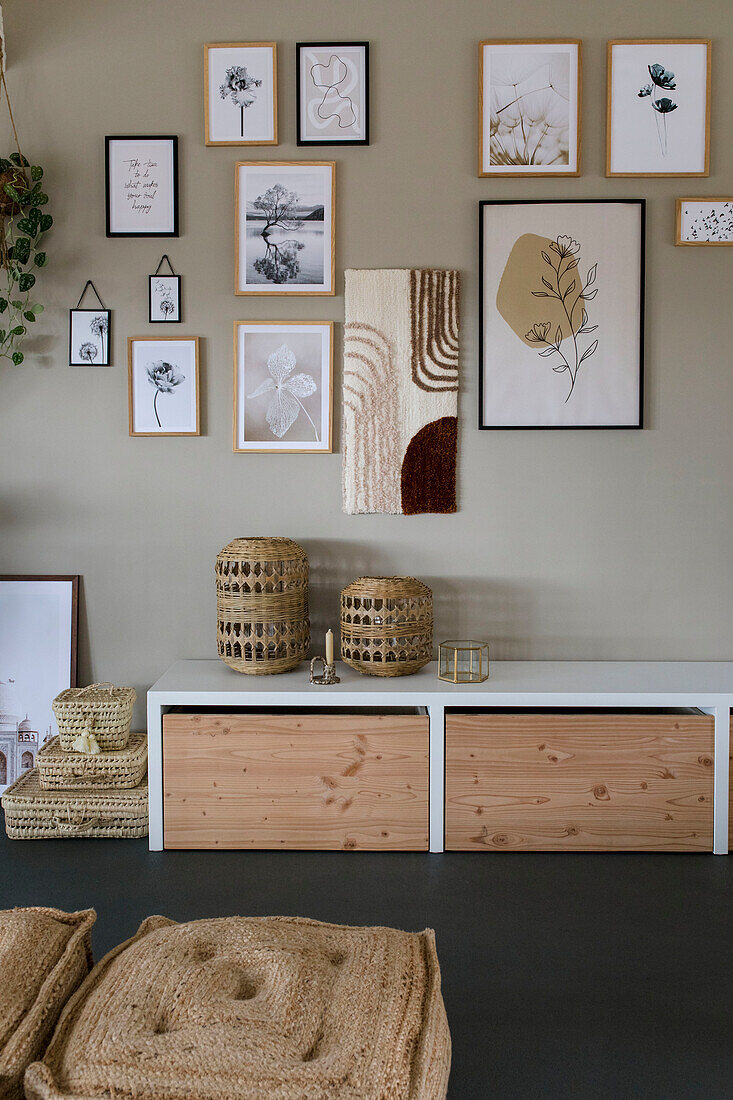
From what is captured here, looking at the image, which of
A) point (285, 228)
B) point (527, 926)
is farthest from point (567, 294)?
point (527, 926)

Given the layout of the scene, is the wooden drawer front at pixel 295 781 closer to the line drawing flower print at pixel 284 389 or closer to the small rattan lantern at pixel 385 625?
the small rattan lantern at pixel 385 625

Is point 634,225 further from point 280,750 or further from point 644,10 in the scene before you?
point 280,750

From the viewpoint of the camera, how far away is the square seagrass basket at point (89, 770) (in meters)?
2.74

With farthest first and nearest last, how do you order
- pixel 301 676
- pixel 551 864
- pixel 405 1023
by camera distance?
1. pixel 301 676
2. pixel 551 864
3. pixel 405 1023

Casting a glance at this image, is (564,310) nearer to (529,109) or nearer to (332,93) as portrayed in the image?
(529,109)

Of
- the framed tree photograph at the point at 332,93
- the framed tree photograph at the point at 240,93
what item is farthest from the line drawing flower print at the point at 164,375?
the framed tree photograph at the point at 332,93

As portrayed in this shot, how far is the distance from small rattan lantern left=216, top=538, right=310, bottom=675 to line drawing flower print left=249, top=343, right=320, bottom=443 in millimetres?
473

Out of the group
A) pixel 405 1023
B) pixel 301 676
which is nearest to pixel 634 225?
pixel 301 676

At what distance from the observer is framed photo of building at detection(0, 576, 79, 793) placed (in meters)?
3.11

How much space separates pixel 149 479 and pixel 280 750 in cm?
110

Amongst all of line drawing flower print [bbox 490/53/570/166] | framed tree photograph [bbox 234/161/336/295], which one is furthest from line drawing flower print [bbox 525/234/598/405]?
framed tree photograph [bbox 234/161/336/295]

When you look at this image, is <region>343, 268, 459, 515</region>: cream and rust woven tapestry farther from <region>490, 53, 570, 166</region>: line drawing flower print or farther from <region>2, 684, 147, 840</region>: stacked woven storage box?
<region>2, 684, 147, 840</region>: stacked woven storage box

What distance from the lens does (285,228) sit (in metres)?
3.01

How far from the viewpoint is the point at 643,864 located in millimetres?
2586
